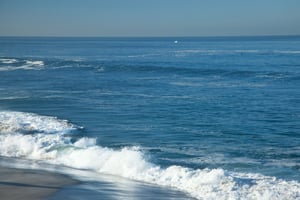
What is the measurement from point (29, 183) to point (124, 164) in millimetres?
4647

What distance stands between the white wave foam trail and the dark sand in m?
2.63

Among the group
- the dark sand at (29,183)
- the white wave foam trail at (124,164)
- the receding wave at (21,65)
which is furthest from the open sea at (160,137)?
the receding wave at (21,65)

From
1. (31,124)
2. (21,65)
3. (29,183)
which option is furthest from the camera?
(21,65)

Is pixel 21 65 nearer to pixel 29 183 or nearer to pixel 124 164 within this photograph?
pixel 124 164

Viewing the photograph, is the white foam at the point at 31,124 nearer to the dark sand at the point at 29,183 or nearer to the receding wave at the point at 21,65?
the dark sand at the point at 29,183

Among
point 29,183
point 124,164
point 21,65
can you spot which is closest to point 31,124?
point 124,164

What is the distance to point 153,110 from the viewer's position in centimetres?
3316

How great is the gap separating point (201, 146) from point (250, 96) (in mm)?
16092

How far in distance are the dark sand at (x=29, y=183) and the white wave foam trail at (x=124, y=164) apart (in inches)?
104

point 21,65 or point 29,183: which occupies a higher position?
point 21,65

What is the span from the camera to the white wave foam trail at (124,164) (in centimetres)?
1695

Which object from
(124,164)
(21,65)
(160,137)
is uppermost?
(21,65)

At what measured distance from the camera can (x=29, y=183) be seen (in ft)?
55.3

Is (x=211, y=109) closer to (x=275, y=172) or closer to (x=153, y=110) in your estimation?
(x=153, y=110)
